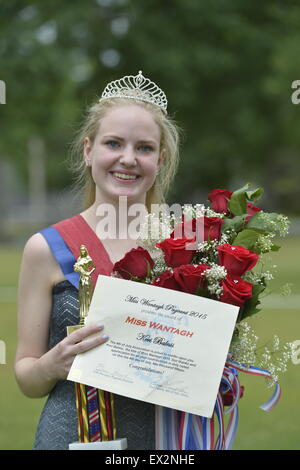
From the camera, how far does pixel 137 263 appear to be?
2291 mm

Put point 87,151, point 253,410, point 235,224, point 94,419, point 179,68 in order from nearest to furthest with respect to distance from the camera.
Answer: point 94,419 < point 235,224 < point 87,151 < point 253,410 < point 179,68

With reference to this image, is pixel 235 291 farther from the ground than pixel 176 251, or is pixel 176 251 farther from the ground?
pixel 176 251

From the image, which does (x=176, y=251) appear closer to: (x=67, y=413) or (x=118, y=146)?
(x=118, y=146)

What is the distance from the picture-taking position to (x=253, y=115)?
25828 millimetres

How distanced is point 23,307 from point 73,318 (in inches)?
7.0

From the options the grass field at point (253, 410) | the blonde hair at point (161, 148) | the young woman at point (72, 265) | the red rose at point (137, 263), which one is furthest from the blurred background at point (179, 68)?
the red rose at point (137, 263)

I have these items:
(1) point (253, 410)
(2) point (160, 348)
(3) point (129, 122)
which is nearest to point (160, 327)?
(2) point (160, 348)

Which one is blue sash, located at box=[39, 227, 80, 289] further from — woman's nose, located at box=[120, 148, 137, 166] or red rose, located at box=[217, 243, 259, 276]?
red rose, located at box=[217, 243, 259, 276]

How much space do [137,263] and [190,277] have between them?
0.61 feet

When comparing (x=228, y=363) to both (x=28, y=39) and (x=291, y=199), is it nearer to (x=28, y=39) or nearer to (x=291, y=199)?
(x=28, y=39)

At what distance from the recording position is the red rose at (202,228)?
2346 mm

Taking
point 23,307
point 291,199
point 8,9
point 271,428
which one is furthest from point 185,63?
point 23,307

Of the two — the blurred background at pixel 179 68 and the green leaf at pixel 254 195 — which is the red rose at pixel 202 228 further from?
the blurred background at pixel 179 68

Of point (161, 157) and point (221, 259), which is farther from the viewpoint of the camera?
point (161, 157)
